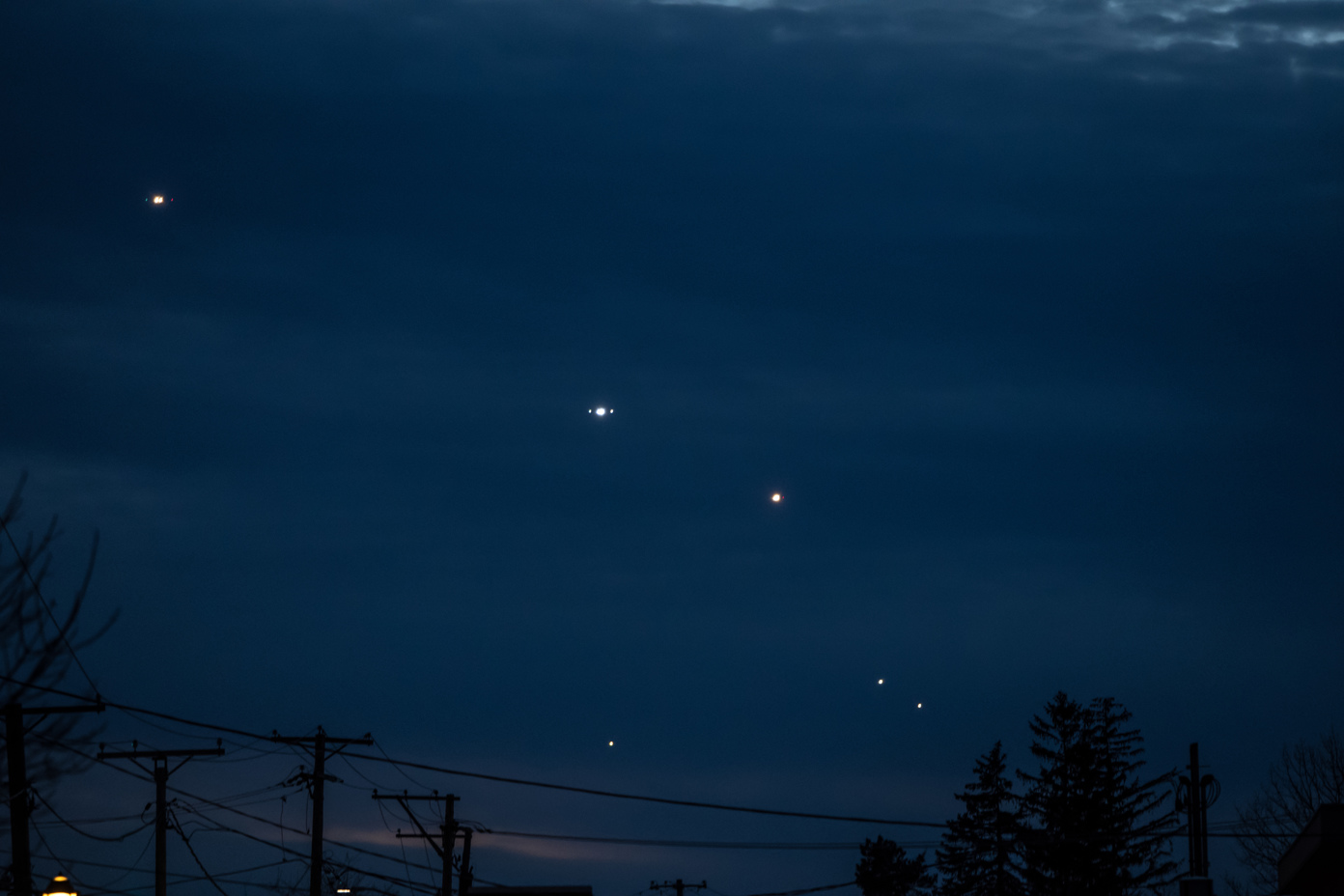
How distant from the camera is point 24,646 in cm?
1894

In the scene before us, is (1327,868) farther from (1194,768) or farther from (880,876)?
(880,876)

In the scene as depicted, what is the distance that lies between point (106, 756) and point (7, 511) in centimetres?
2099

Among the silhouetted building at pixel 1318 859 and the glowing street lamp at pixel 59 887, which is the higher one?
the silhouetted building at pixel 1318 859

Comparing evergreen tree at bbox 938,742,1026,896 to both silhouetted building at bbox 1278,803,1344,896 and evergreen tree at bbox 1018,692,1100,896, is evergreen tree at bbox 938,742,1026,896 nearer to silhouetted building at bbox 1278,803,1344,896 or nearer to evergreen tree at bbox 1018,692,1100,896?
evergreen tree at bbox 1018,692,1100,896

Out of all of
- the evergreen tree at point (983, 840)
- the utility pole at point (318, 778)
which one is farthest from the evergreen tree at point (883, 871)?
the utility pole at point (318, 778)

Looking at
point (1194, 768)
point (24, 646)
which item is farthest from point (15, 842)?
point (1194, 768)

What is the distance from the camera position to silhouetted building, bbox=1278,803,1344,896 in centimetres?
1714

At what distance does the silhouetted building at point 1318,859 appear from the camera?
675 inches

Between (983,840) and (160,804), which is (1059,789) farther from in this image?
(160,804)

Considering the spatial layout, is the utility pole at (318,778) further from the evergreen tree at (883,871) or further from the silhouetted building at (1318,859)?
the evergreen tree at (883,871)

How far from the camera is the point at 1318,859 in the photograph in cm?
1878

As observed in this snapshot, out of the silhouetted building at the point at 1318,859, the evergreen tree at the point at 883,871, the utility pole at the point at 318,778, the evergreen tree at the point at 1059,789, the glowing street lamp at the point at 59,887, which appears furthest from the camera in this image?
the evergreen tree at the point at 883,871

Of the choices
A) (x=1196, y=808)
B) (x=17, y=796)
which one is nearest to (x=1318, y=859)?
(x=1196, y=808)

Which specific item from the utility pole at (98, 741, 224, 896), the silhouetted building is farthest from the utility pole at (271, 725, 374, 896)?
the silhouetted building
